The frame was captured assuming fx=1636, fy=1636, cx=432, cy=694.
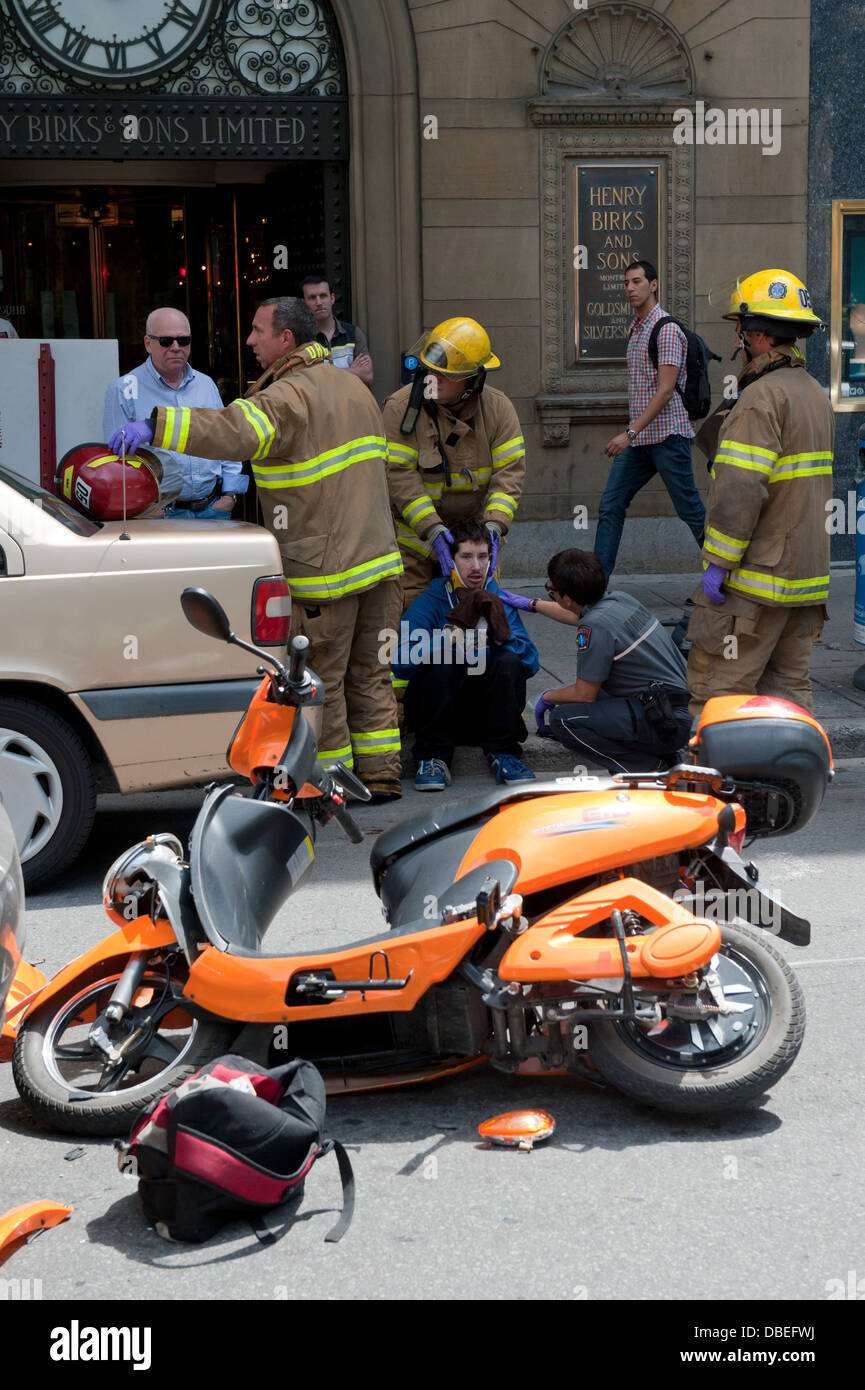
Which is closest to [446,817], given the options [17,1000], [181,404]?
[17,1000]

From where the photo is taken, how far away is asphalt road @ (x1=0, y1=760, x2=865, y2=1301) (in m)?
3.07

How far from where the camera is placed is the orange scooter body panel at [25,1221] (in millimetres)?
3109

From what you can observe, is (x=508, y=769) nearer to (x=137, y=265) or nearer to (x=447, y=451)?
(x=447, y=451)

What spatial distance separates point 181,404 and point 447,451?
50.5 inches

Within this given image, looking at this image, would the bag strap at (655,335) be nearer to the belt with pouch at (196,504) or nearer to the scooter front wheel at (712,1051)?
the belt with pouch at (196,504)

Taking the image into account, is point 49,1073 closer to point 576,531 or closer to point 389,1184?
point 389,1184

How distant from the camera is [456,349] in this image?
745cm

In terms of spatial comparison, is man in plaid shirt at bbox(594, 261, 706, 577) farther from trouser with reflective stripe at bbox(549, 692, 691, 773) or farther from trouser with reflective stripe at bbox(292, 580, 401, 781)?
trouser with reflective stripe at bbox(549, 692, 691, 773)

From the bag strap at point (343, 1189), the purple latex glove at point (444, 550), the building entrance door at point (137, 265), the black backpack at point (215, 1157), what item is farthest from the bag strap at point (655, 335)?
the black backpack at point (215, 1157)

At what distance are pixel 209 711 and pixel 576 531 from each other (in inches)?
A: 238

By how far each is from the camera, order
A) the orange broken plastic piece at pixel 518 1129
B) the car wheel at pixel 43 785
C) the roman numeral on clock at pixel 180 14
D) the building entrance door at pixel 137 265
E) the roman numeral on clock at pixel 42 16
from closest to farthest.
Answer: the orange broken plastic piece at pixel 518 1129 → the car wheel at pixel 43 785 → the roman numeral on clock at pixel 42 16 → the roman numeral on clock at pixel 180 14 → the building entrance door at pixel 137 265

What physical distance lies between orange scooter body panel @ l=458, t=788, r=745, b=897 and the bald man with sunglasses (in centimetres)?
398

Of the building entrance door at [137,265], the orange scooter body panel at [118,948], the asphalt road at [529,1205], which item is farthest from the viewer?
the building entrance door at [137,265]

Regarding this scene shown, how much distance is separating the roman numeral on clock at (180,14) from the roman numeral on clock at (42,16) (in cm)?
72
